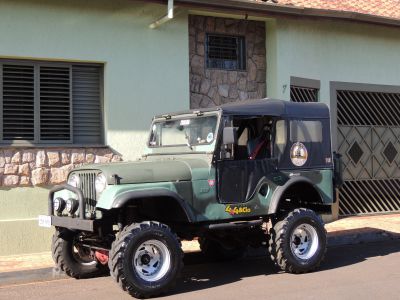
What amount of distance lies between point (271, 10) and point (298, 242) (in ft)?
17.9

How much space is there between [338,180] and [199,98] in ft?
13.5

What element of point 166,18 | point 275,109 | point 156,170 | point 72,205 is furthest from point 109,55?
point 72,205

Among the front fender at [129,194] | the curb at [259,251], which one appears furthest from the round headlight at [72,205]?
the curb at [259,251]

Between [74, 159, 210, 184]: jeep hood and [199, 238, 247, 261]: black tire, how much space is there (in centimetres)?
198

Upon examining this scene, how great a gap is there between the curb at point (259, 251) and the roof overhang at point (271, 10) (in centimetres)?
450

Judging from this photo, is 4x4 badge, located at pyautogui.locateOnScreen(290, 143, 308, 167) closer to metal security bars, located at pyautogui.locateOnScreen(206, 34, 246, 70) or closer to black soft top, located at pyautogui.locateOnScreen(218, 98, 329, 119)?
black soft top, located at pyautogui.locateOnScreen(218, 98, 329, 119)

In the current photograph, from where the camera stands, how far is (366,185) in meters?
13.4

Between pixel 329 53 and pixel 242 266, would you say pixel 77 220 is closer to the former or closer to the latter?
pixel 242 266

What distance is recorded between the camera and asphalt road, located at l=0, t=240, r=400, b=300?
6504 millimetres

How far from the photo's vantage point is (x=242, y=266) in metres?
8.41

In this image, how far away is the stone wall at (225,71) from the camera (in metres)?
11.5

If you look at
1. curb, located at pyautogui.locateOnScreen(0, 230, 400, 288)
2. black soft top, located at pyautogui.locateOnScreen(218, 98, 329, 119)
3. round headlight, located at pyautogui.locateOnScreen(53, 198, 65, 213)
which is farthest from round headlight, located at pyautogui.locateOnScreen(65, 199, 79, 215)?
black soft top, located at pyautogui.locateOnScreen(218, 98, 329, 119)

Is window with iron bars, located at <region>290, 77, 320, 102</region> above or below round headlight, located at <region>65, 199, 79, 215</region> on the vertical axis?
above

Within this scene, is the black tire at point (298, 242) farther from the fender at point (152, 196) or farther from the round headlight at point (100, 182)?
the round headlight at point (100, 182)
